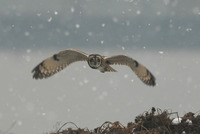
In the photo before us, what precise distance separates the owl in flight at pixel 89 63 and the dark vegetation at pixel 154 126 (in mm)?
1543

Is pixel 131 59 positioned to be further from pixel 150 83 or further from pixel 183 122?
pixel 183 122

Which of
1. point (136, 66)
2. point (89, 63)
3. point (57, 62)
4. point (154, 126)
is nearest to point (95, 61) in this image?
point (89, 63)

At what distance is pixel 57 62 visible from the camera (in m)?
4.68

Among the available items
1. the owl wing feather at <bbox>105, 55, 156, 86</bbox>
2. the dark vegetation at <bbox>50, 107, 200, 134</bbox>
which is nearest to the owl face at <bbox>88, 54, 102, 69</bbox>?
the owl wing feather at <bbox>105, 55, 156, 86</bbox>

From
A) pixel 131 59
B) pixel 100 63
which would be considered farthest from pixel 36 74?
pixel 131 59

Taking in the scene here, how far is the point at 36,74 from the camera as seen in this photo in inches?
175

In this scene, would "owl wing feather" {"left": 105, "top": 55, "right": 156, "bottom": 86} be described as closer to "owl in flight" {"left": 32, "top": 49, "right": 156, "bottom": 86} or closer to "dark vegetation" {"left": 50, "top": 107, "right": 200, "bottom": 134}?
"owl in flight" {"left": 32, "top": 49, "right": 156, "bottom": 86}

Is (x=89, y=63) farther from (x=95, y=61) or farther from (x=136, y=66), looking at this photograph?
(x=136, y=66)

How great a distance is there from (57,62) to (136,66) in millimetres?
1242

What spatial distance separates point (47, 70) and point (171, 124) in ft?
8.32

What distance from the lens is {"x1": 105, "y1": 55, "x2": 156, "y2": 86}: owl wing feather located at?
162 inches

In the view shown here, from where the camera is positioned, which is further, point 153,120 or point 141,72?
point 141,72

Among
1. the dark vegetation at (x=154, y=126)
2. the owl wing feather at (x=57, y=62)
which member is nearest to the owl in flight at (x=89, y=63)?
the owl wing feather at (x=57, y=62)

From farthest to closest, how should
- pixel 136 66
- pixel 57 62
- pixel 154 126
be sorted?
pixel 57 62, pixel 136 66, pixel 154 126
